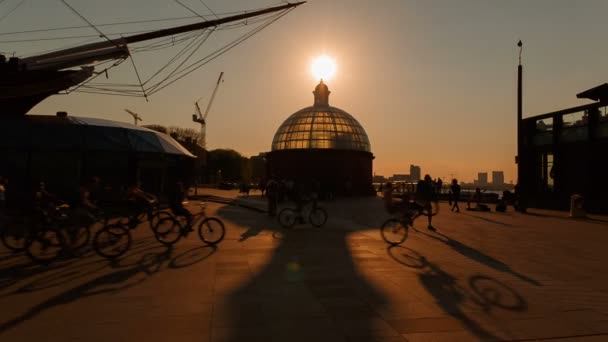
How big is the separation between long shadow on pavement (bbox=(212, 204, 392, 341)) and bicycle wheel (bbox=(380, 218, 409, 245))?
2311 mm

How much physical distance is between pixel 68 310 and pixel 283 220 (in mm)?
11144

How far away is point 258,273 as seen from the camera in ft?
27.6

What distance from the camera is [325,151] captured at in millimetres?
45344

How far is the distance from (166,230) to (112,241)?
1820 mm

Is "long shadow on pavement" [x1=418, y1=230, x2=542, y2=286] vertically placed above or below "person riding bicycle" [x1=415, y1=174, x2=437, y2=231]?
below

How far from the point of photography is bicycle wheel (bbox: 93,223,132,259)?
9.92 m

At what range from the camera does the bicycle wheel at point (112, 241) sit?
992 cm

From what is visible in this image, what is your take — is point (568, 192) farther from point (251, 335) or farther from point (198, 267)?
point (251, 335)

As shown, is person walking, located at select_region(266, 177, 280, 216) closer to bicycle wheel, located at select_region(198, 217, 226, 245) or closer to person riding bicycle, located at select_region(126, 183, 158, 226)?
bicycle wheel, located at select_region(198, 217, 226, 245)

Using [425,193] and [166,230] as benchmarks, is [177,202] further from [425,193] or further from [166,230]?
[425,193]

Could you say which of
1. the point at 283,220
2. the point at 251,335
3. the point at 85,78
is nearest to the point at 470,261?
the point at 251,335

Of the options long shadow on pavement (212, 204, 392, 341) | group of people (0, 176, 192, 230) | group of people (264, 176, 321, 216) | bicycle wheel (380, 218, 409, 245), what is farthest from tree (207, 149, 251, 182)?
long shadow on pavement (212, 204, 392, 341)

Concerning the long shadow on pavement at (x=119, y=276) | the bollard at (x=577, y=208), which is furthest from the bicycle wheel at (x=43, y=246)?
the bollard at (x=577, y=208)

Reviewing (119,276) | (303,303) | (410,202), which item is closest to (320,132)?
(410,202)
